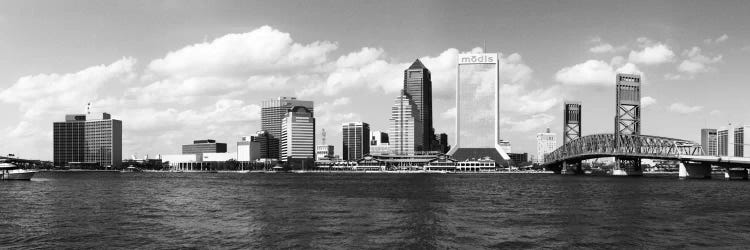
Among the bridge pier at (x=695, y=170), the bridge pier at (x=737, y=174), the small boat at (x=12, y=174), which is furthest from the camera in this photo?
the bridge pier at (x=695, y=170)

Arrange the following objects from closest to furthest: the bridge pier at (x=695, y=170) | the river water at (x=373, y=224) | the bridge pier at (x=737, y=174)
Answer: the river water at (x=373, y=224), the bridge pier at (x=737, y=174), the bridge pier at (x=695, y=170)

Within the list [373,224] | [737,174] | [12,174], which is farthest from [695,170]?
[12,174]

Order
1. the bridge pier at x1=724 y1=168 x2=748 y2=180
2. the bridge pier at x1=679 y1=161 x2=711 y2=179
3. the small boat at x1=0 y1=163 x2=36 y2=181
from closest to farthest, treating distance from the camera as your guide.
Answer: the small boat at x1=0 y1=163 x2=36 y2=181 → the bridge pier at x1=724 y1=168 x2=748 y2=180 → the bridge pier at x1=679 y1=161 x2=711 y2=179

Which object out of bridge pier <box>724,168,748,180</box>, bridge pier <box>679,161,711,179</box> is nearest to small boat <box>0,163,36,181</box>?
bridge pier <box>679,161,711,179</box>

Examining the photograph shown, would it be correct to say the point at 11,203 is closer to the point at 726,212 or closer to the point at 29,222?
the point at 29,222

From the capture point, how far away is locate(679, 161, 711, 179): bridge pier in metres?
183

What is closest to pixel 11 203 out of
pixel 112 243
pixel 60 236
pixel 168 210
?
pixel 168 210

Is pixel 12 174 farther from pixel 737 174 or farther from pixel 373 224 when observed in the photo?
pixel 737 174

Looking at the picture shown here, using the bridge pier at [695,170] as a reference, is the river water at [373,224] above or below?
above

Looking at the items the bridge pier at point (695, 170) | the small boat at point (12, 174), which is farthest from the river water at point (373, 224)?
the bridge pier at point (695, 170)

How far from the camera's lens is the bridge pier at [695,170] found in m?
183

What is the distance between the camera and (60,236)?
4578 centimetres

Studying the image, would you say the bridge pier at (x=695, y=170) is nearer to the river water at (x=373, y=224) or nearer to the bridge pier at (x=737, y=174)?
the bridge pier at (x=737, y=174)

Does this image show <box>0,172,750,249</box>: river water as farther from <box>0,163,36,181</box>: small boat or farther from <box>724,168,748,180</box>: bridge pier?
<box>724,168,748,180</box>: bridge pier
